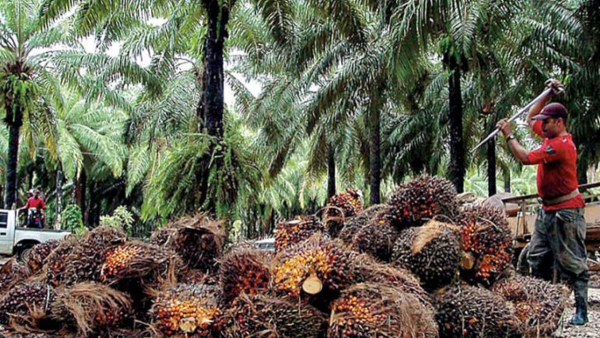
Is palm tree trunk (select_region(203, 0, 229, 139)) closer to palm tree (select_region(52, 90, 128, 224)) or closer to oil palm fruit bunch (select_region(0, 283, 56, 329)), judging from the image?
oil palm fruit bunch (select_region(0, 283, 56, 329))

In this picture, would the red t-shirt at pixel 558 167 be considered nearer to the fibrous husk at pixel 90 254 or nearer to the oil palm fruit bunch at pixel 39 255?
the fibrous husk at pixel 90 254

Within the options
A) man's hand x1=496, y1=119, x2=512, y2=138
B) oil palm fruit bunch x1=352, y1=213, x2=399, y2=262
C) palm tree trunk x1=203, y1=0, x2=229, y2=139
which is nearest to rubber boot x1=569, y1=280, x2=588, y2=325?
man's hand x1=496, y1=119, x2=512, y2=138

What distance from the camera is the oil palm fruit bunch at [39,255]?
4855 millimetres

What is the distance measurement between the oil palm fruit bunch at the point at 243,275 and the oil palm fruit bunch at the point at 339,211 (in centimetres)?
144

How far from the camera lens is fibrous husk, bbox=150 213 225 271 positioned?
4.31m

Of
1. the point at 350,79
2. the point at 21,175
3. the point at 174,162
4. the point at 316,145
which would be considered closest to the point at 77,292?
the point at 174,162

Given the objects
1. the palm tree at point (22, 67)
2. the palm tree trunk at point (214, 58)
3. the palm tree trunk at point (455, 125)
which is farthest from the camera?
the palm tree at point (22, 67)

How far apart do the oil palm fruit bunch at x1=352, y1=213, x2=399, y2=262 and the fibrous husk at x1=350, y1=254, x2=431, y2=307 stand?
54 centimetres

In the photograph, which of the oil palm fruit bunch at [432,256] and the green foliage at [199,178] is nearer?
the oil palm fruit bunch at [432,256]

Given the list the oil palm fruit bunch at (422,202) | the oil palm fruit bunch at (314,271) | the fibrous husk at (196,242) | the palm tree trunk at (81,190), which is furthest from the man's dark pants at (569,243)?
the palm tree trunk at (81,190)

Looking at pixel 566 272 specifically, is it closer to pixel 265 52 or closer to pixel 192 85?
pixel 265 52

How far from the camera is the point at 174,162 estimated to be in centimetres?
721

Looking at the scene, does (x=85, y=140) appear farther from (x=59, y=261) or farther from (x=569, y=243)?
(x=569, y=243)

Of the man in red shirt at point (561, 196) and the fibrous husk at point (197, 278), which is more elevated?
the man in red shirt at point (561, 196)
